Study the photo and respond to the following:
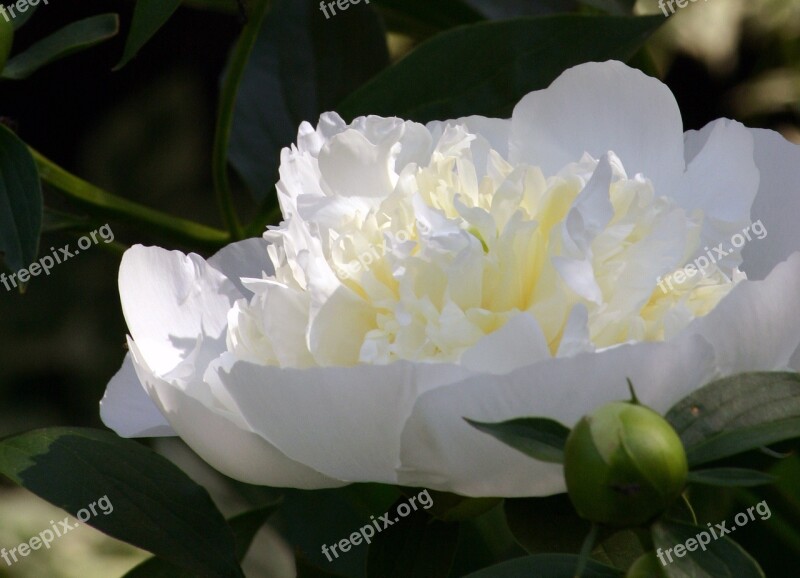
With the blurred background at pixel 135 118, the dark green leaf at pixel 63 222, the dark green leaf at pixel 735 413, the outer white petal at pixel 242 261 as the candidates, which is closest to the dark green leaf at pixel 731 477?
the dark green leaf at pixel 735 413

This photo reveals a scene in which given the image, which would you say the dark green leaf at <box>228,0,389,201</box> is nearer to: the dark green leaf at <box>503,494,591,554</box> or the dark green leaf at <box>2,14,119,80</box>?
the dark green leaf at <box>2,14,119,80</box>

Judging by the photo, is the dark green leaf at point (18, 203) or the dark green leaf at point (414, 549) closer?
the dark green leaf at point (414, 549)

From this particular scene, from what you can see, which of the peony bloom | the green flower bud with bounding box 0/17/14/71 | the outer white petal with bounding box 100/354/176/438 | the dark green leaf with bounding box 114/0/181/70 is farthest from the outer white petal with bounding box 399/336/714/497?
the green flower bud with bounding box 0/17/14/71

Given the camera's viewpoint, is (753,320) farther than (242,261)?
No

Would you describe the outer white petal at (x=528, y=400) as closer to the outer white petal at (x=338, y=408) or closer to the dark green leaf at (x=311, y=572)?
the outer white petal at (x=338, y=408)

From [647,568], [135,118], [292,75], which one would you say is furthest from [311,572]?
[135,118]

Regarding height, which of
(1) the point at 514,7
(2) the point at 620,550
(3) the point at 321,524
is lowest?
(3) the point at 321,524

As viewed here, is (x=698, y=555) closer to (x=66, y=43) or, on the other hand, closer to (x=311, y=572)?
(x=311, y=572)
